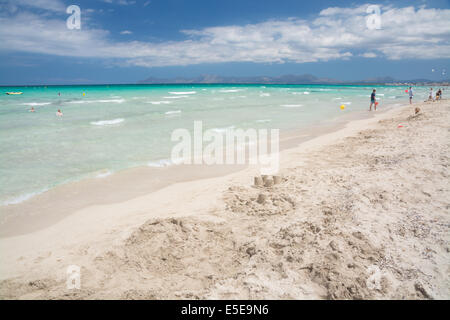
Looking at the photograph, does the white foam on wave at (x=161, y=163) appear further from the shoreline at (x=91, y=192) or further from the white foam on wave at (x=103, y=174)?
the white foam on wave at (x=103, y=174)

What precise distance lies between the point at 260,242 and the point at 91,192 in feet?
16.3

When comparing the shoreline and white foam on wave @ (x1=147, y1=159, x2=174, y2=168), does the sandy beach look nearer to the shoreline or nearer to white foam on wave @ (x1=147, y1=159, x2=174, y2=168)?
the shoreline

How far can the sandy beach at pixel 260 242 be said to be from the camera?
9.58 ft

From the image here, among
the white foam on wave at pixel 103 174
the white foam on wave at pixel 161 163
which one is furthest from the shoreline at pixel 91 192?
the white foam on wave at pixel 161 163

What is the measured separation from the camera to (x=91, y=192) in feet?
21.8

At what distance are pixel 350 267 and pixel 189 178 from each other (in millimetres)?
5201

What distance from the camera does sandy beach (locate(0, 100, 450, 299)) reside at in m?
2.92

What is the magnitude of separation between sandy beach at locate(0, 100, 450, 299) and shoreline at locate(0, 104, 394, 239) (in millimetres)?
116

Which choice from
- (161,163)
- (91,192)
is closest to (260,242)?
(91,192)

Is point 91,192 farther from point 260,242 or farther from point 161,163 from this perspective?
point 260,242

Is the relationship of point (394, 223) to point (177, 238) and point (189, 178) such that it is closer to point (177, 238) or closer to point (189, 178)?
point (177, 238)

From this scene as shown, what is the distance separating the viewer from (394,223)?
3.80 metres

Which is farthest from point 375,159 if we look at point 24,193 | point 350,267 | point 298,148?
point 24,193

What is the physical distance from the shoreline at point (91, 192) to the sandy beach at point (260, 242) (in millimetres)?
116
